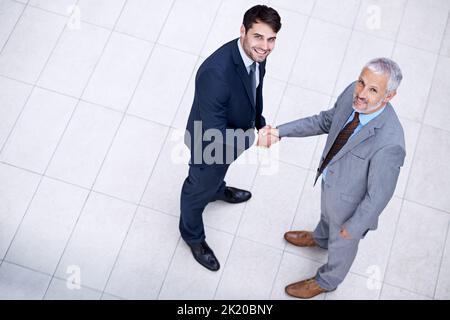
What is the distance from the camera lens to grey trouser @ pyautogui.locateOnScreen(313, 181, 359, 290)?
2.71 metres

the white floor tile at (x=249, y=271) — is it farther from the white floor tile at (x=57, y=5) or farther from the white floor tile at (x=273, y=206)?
the white floor tile at (x=57, y=5)

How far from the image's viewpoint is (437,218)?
341 cm

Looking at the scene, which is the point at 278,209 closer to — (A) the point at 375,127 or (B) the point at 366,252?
(B) the point at 366,252

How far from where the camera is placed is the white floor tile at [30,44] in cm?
378

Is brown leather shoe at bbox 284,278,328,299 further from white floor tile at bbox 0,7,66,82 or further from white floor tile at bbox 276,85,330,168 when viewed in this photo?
white floor tile at bbox 0,7,66,82

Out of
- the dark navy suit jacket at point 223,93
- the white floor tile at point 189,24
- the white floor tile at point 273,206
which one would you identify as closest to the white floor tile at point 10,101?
the white floor tile at point 189,24

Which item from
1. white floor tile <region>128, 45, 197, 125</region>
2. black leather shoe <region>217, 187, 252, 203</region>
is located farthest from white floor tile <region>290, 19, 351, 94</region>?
black leather shoe <region>217, 187, 252, 203</region>

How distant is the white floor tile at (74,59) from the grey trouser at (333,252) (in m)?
2.23

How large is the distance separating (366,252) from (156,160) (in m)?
1.73

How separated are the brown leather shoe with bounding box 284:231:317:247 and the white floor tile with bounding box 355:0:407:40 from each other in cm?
198

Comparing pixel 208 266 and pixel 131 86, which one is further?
pixel 131 86

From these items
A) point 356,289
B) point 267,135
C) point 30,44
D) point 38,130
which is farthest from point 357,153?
point 30,44
